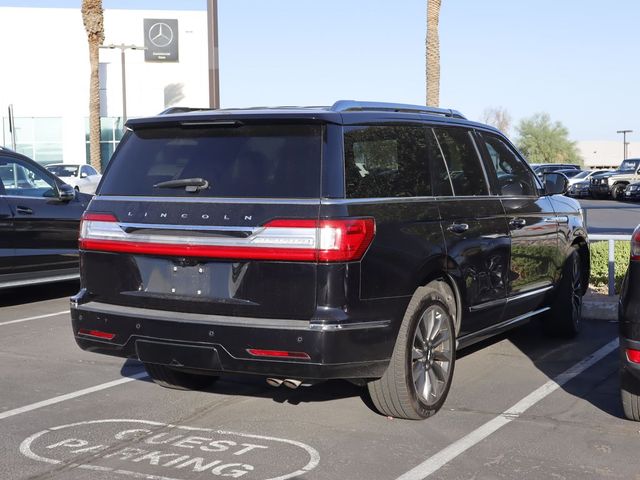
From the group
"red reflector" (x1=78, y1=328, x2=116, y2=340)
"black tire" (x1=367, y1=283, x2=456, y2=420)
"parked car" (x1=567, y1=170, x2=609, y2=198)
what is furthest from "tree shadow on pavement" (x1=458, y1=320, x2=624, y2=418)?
"parked car" (x1=567, y1=170, x2=609, y2=198)

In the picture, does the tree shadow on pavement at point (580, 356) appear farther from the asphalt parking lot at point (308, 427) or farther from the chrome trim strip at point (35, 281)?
the chrome trim strip at point (35, 281)

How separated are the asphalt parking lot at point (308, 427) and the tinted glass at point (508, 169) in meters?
1.42

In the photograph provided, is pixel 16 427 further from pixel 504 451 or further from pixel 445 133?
pixel 445 133

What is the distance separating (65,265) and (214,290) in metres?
6.42

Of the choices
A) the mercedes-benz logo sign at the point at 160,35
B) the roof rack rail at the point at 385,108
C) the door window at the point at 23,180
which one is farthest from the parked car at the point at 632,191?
the roof rack rail at the point at 385,108

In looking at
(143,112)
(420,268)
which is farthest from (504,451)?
(143,112)

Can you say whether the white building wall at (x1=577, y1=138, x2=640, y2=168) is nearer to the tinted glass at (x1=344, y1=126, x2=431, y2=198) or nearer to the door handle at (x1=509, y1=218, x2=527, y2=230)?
the door handle at (x1=509, y1=218, x2=527, y2=230)

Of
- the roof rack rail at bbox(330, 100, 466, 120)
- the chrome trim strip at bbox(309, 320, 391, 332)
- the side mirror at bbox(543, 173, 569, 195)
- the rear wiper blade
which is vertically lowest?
the chrome trim strip at bbox(309, 320, 391, 332)

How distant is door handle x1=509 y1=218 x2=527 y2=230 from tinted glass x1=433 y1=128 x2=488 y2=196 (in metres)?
0.36

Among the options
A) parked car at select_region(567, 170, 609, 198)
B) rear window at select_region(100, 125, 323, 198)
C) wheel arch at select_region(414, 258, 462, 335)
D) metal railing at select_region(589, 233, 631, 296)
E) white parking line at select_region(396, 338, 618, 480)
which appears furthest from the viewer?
parked car at select_region(567, 170, 609, 198)

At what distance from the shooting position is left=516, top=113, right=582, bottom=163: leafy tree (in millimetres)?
88188

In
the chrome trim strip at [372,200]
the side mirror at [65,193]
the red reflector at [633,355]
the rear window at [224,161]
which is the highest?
the rear window at [224,161]

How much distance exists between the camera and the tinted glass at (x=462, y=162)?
6.50 m

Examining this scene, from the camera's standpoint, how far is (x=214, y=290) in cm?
527
